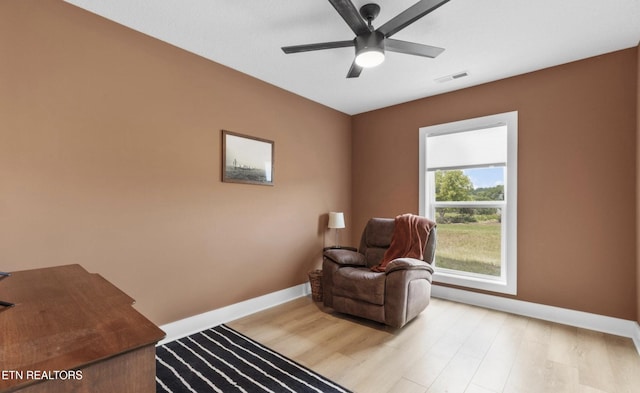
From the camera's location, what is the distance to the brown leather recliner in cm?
267

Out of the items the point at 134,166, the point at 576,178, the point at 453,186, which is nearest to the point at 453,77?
the point at 453,186

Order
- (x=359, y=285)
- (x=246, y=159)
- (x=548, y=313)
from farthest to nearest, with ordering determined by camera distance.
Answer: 1. (x=246, y=159)
2. (x=548, y=313)
3. (x=359, y=285)

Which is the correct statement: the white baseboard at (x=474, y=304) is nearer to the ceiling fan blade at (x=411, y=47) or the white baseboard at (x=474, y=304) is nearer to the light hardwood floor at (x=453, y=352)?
the light hardwood floor at (x=453, y=352)

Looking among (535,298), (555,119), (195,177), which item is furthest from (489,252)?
(195,177)

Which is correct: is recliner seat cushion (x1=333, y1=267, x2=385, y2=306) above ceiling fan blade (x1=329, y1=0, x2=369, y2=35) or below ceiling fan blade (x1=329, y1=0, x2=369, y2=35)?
below

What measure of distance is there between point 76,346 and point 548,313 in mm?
3773

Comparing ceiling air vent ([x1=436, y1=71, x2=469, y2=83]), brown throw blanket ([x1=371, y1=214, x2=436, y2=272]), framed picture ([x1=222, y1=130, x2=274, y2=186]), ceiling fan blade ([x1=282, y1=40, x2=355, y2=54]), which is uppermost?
ceiling air vent ([x1=436, y1=71, x2=469, y2=83])

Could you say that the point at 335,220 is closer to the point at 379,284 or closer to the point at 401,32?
the point at 379,284

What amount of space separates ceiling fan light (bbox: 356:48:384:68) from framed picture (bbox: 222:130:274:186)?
4.84 ft

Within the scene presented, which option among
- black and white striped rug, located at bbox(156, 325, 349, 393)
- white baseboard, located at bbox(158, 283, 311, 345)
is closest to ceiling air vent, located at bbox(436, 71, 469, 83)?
white baseboard, located at bbox(158, 283, 311, 345)

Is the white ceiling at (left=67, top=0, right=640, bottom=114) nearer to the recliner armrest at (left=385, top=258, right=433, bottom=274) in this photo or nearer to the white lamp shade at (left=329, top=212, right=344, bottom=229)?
the white lamp shade at (left=329, top=212, right=344, bottom=229)

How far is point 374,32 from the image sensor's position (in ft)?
6.63

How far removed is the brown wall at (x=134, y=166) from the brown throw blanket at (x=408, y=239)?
120cm

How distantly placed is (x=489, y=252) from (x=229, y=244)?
9.62 ft
